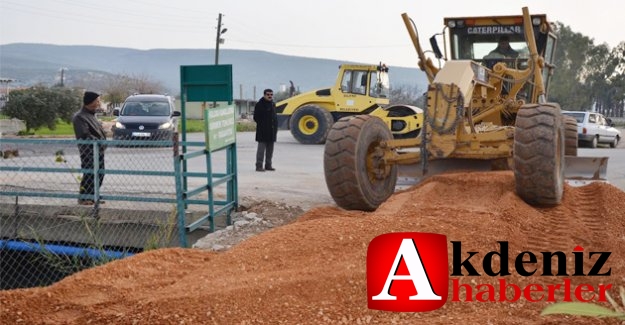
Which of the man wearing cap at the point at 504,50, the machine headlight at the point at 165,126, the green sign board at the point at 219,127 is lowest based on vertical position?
the machine headlight at the point at 165,126

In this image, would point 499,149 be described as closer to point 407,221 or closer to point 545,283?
point 407,221

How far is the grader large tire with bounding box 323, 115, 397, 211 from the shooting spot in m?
7.96

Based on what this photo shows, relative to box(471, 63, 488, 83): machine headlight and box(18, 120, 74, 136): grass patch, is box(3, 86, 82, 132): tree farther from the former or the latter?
box(471, 63, 488, 83): machine headlight

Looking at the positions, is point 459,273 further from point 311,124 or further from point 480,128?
point 311,124

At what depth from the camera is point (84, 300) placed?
4.83 metres

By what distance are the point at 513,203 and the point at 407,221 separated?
1457 mm

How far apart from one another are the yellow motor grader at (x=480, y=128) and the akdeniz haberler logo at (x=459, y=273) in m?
1.57

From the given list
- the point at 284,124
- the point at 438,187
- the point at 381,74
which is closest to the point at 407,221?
the point at 438,187

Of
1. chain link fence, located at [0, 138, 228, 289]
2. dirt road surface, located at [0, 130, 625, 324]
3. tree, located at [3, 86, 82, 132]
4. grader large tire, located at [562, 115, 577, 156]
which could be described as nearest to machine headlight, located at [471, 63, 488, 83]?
dirt road surface, located at [0, 130, 625, 324]

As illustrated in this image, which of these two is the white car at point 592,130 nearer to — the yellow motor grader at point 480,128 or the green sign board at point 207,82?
the yellow motor grader at point 480,128

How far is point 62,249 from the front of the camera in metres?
8.20

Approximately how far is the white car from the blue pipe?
1893cm

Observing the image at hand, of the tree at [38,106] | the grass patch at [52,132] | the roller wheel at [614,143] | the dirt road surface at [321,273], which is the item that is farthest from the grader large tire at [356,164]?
the tree at [38,106]

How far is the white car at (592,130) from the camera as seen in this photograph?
23.4 meters
